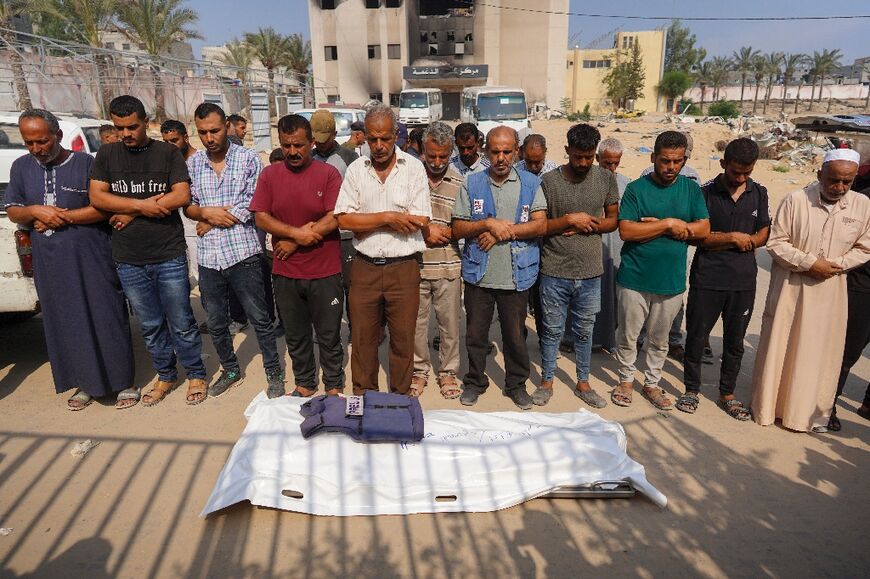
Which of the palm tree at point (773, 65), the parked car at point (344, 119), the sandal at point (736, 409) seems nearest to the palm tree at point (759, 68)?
the palm tree at point (773, 65)

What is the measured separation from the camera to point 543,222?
3.86 m

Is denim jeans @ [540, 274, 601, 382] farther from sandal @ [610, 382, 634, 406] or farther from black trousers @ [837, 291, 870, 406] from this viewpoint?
black trousers @ [837, 291, 870, 406]

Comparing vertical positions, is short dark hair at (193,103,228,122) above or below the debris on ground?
above

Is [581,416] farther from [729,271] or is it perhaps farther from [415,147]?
[415,147]

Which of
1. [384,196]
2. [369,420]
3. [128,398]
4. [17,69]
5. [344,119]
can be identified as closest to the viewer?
[369,420]

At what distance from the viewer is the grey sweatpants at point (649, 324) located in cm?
408

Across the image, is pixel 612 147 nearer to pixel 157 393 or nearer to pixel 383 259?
pixel 383 259

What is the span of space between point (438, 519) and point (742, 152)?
3.04 meters

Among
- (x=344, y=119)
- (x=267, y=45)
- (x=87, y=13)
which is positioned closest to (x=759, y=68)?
(x=267, y=45)

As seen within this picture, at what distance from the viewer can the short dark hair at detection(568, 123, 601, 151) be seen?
3783 millimetres

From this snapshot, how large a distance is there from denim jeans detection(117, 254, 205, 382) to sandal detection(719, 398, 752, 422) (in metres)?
4.03


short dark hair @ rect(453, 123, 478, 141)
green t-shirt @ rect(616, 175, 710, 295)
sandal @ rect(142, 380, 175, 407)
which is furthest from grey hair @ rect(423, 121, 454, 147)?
sandal @ rect(142, 380, 175, 407)

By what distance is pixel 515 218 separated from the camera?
3.90m

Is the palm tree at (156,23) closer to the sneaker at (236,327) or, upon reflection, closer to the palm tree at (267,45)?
the palm tree at (267,45)
